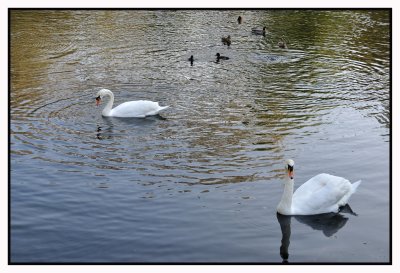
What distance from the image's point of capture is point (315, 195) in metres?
13.3

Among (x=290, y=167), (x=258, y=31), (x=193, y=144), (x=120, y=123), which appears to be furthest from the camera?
(x=258, y=31)

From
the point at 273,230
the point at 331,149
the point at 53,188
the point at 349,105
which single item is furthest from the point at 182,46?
the point at 273,230

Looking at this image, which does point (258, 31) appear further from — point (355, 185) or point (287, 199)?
point (287, 199)

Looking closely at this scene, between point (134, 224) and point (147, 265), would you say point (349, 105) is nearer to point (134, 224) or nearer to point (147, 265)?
point (134, 224)

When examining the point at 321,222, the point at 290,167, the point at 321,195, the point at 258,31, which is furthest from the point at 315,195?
the point at 258,31

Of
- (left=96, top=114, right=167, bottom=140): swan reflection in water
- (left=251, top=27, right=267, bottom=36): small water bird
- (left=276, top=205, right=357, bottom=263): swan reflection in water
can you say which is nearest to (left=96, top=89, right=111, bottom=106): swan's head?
(left=96, top=114, right=167, bottom=140): swan reflection in water

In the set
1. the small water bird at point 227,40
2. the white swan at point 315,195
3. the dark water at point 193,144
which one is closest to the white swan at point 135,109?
the dark water at point 193,144

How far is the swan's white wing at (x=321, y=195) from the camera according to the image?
13.2 metres

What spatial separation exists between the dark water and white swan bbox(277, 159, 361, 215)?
267mm

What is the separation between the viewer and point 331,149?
16672 millimetres

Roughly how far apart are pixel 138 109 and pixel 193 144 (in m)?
3.44

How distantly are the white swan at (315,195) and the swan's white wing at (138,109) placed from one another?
281 inches

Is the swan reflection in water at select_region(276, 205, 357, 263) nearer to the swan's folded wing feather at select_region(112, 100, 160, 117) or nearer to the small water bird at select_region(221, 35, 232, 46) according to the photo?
the swan's folded wing feather at select_region(112, 100, 160, 117)

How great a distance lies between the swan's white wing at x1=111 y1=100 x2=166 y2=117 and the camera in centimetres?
1961
